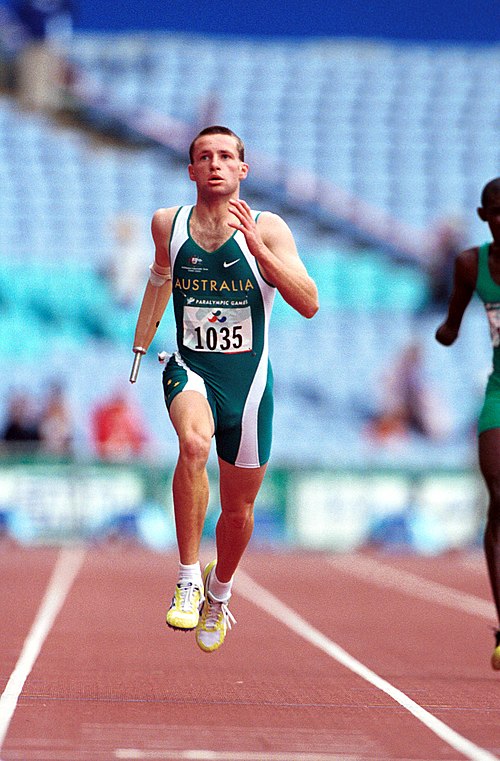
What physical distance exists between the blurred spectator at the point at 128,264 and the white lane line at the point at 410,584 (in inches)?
262

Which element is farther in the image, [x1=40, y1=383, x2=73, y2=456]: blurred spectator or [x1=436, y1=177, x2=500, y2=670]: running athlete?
[x1=40, y1=383, x2=73, y2=456]: blurred spectator

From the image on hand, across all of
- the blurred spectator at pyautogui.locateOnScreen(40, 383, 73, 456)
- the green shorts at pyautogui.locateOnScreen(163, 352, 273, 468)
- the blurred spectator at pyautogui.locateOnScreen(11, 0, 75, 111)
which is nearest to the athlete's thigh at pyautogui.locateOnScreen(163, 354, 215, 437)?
the green shorts at pyautogui.locateOnScreen(163, 352, 273, 468)

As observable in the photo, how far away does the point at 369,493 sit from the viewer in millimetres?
19469

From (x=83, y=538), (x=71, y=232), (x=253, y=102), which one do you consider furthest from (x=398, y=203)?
(x=83, y=538)

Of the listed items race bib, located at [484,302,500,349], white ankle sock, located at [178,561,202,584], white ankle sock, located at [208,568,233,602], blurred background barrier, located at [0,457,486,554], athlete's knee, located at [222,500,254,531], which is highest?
race bib, located at [484,302,500,349]

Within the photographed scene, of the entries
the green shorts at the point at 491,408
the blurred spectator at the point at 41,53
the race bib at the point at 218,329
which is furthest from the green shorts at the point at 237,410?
the blurred spectator at the point at 41,53

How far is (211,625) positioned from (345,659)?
143 cm

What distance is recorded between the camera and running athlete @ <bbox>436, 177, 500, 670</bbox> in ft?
22.9

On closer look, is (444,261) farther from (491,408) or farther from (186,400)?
(186,400)

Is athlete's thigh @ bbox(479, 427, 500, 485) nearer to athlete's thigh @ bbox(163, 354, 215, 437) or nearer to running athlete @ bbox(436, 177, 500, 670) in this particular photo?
running athlete @ bbox(436, 177, 500, 670)

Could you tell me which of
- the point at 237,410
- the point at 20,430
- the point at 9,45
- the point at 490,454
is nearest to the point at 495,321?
the point at 490,454

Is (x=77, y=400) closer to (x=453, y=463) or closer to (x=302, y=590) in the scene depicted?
(x=453, y=463)

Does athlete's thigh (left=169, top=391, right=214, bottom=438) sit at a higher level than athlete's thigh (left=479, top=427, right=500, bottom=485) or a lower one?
higher

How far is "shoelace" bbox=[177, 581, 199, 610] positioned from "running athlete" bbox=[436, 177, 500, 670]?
1474 millimetres
